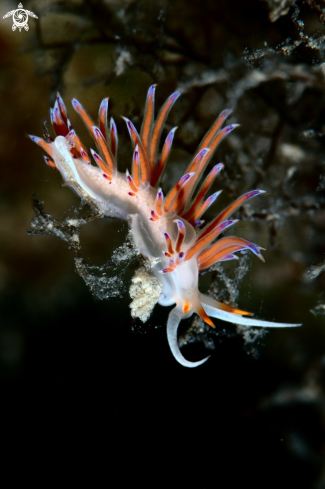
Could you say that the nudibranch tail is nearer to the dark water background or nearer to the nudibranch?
the nudibranch

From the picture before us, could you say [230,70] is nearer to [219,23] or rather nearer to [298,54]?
[219,23]

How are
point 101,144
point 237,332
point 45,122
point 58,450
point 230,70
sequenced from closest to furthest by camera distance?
point 101,144 < point 45,122 < point 230,70 < point 58,450 < point 237,332

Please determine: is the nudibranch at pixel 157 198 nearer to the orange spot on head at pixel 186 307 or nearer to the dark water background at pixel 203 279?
the orange spot on head at pixel 186 307

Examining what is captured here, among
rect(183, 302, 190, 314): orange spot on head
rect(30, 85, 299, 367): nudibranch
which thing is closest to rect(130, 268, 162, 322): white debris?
rect(30, 85, 299, 367): nudibranch

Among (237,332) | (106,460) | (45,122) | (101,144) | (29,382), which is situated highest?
(45,122)

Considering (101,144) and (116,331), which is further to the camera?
(116,331)

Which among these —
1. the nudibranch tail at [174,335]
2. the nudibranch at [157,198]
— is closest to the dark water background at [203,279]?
the nudibranch at [157,198]

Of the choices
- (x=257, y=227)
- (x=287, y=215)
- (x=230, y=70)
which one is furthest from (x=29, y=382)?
(x=230, y=70)

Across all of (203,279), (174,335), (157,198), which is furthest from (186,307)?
(157,198)
